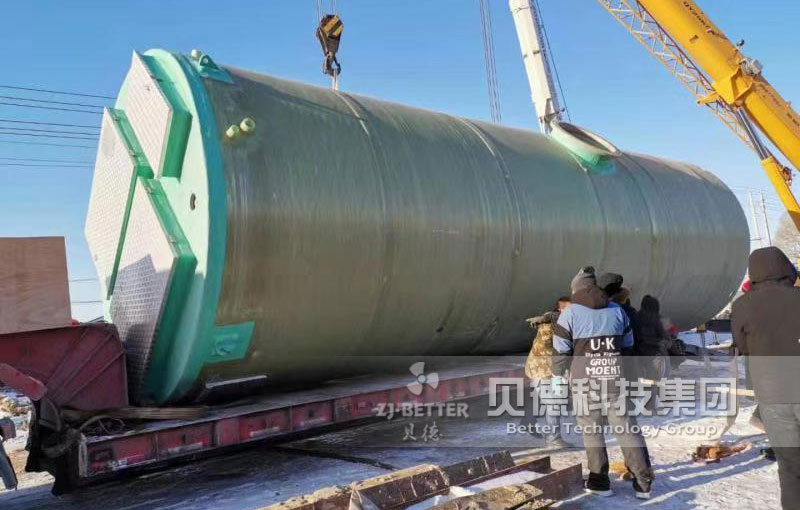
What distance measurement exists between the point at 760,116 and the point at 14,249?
1515 centimetres

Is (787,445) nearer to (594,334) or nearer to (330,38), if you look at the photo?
(594,334)

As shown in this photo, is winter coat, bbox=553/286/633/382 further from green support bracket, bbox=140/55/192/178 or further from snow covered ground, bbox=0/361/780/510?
green support bracket, bbox=140/55/192/178

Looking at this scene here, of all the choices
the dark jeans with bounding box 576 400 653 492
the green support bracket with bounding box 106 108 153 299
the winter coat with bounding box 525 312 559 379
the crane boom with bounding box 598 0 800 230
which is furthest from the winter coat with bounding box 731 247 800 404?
the crane boom with bounding box 598 0 800 230

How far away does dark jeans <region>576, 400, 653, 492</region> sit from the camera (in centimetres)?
470

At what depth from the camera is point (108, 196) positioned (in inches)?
249

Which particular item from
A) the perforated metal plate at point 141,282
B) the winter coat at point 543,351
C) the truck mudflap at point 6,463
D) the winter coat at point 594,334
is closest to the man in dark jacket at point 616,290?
the winter coat at point 594,334

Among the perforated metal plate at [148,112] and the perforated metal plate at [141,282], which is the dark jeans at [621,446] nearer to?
the perforated metal plate at [141,282]

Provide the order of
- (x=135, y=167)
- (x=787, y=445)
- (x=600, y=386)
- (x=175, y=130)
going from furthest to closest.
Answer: (x=135, y=167) < (x=175, y=130) < (x=600, y=386) < (x=787, y=445)

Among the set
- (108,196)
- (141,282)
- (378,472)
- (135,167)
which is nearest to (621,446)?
(378,472)

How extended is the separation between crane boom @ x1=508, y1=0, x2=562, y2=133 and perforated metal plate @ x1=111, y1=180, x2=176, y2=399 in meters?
12.0

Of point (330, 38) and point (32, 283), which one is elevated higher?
point (330, 38)

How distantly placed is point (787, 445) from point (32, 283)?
16.1 feet

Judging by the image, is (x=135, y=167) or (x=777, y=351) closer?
(x=777, y=351)

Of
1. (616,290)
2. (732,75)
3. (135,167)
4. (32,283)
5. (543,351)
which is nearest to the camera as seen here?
(32,283)
